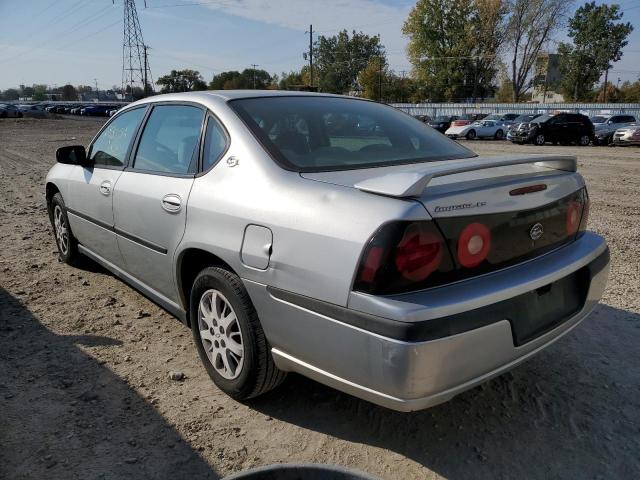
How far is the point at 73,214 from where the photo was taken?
4.40m

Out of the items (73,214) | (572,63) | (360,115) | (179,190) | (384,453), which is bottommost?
(384,453)

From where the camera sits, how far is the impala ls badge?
232cm

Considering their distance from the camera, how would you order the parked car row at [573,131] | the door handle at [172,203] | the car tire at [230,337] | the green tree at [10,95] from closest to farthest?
the car tire at [230,337], the door handle at [172,203], the parked car row at [573,131], the green tree at [10,95]

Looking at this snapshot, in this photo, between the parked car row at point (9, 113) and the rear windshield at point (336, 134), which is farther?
the parked car row at point (9, 113)

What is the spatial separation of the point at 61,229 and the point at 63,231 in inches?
3.2

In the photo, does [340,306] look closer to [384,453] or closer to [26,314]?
[384,453]

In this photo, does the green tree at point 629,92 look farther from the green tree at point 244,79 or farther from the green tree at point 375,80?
the green tree at point 244,79

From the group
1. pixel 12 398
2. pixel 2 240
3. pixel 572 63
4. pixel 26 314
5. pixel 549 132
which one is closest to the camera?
pixel 12 398

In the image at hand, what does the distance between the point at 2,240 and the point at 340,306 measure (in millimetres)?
5431

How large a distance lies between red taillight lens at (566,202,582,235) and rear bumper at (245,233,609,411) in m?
0.40

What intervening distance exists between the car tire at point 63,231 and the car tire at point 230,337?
7.83ft

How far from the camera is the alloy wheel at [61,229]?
4.73 m

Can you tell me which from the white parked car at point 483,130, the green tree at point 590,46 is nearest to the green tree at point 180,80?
→ the green tree at point 590,46

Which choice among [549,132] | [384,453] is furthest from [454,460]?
[549,132]
